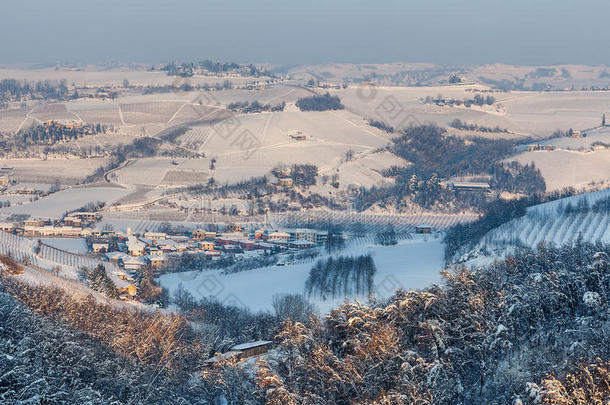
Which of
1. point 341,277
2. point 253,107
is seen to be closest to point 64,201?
point 341,277

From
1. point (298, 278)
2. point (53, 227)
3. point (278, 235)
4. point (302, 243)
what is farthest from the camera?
point (53, 227)

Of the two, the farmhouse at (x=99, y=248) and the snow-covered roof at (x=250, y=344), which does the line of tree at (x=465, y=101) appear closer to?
the farmhouse at (x=99, y=248)

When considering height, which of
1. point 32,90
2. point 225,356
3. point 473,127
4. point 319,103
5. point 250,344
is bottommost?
point 473,127

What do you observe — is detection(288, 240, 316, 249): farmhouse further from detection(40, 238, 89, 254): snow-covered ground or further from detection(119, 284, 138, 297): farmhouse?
detection(119, 284, 138, 297): farmhouse

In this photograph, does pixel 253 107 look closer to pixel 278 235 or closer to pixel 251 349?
pixel 278 235

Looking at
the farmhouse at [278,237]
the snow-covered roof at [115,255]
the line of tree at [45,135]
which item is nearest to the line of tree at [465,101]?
the line of tree at [45,135]

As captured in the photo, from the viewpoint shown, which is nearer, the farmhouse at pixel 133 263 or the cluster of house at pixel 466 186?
the farmhouse at pixel 133 263
